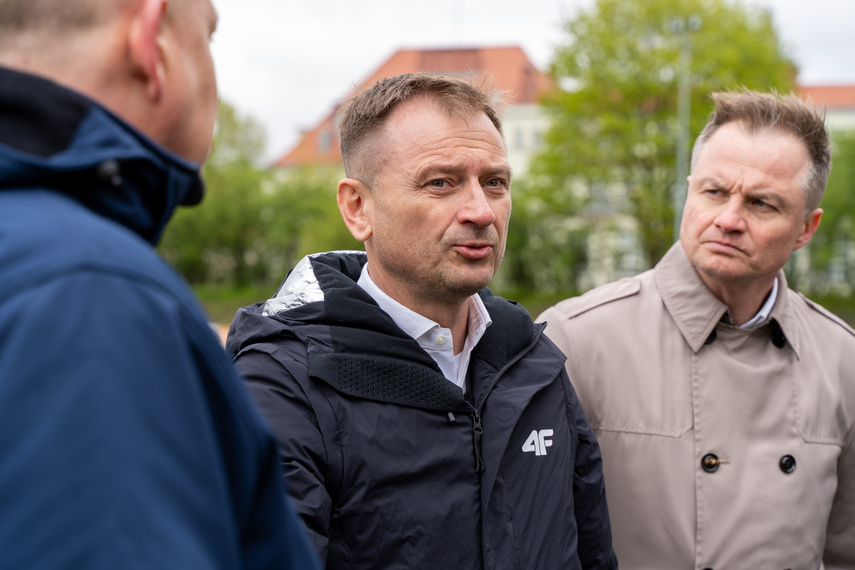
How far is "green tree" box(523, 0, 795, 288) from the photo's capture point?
25109 mm

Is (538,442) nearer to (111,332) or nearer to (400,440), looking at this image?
(400,440)

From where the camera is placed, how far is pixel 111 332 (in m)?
0.84

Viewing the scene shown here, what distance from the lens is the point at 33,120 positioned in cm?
96

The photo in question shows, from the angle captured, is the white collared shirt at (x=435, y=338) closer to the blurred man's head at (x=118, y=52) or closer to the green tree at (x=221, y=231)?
the blurred man's head at (x=118, y=52)

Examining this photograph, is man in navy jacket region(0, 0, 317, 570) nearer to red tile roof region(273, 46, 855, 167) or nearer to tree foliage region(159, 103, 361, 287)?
tree foliage region(159, 103, 361, 287)

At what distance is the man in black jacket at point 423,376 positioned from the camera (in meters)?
2.03

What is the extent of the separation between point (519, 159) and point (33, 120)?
50.7 metres

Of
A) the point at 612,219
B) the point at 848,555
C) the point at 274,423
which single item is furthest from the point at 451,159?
the point at 612,219

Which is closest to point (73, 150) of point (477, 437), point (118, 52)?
point (118, 52)

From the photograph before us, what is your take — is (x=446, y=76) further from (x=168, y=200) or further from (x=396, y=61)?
(x=396, y=61)

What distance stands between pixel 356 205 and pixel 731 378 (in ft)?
4.97

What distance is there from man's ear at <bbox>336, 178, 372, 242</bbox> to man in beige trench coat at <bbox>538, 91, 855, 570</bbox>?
0.97m

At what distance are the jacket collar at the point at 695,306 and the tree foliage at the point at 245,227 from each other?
31829 mm

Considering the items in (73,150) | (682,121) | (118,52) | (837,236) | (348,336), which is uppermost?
(682,121)
